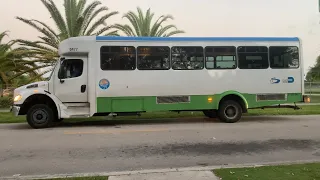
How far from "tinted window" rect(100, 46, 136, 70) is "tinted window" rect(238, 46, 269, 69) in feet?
14.6

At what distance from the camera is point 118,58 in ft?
40.9

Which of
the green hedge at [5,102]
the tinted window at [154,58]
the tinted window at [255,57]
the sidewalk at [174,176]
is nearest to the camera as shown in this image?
the sidewalk at [174,176]

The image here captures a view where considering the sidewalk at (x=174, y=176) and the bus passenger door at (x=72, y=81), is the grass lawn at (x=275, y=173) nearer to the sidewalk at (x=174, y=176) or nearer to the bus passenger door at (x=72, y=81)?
the sidewalk at (x=174, y=176)

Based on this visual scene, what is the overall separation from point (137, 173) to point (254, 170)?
6.55 feet

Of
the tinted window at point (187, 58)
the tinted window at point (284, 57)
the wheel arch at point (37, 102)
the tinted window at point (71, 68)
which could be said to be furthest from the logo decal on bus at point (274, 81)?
the wheel arch at point (37, 102)

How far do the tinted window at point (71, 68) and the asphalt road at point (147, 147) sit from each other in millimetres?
2024

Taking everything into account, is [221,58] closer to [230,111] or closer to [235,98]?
[235,98]

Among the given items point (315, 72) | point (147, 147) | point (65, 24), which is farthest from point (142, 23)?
point (315, 72)

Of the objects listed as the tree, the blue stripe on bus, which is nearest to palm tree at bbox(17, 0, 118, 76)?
the blue stripe on bus

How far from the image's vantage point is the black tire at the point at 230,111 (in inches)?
518

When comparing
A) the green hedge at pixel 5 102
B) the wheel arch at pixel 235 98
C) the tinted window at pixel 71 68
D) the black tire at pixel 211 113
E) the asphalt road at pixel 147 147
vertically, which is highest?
the tinted window at pixel 71 68

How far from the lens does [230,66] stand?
13.2m

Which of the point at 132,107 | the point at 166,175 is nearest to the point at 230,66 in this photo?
the point at 132,107

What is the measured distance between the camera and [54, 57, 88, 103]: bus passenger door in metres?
12.1
